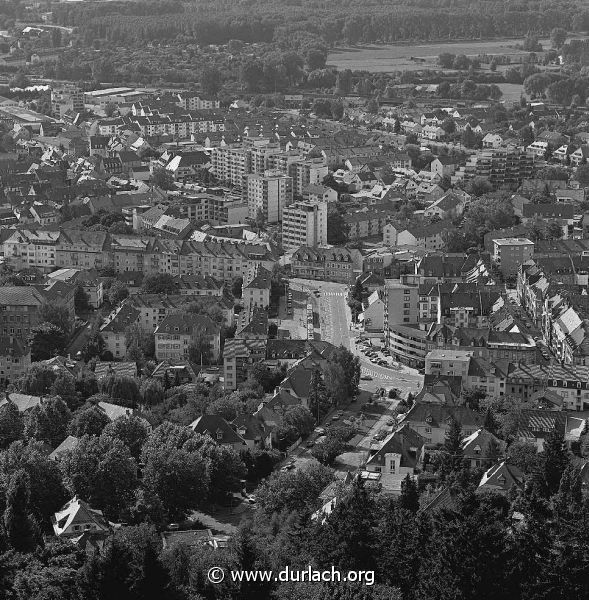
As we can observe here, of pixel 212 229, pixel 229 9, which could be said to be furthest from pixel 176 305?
pixel 229 9

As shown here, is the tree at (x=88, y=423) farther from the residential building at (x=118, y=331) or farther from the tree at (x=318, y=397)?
the residential building at (x=118, y=331)

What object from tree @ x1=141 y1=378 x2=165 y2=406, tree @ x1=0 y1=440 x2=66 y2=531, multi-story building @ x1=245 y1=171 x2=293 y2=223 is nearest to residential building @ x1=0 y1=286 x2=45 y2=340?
tree @ x1=141 y1=378 x2=165 y2=406

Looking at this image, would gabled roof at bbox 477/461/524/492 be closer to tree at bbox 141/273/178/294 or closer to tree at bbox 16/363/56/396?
tree at bbox 16/363/56/396

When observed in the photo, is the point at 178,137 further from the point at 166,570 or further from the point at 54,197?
the point at 166,570

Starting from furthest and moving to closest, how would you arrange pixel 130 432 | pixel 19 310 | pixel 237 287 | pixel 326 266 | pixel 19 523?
pixel 326 266 < pixel 237 287 < pixel 19 310 < pixel 130 432 < pixel 19 523

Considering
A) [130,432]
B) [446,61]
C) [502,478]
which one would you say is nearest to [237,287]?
[130,432]

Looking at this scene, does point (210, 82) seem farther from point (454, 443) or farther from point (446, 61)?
point (454, 443)
